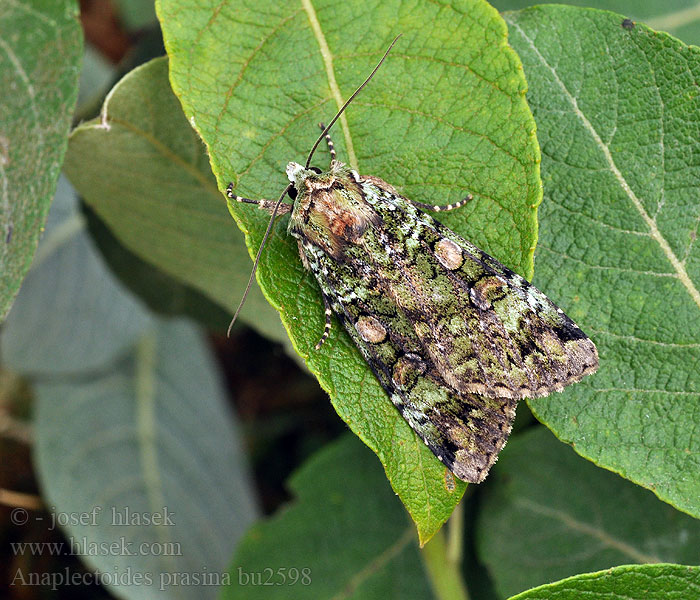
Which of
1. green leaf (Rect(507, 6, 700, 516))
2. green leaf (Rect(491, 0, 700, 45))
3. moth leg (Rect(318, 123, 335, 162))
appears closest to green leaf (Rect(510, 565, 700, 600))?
green leaf (Rect(507, 6, 700, 516))

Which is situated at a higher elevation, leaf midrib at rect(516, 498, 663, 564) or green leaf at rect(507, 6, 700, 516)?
green leaf at rect(507, 6, 700, 516)

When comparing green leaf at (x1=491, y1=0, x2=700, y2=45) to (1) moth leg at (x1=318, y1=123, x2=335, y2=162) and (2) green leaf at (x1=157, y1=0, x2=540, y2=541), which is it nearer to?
(2) green leaf at (x1=157, y1=0, x2=540, y2=541)

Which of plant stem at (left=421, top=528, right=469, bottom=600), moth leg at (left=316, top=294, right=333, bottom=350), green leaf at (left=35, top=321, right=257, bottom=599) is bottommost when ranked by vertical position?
green leaf at (left=35, top=321, right=257, bottom=599)

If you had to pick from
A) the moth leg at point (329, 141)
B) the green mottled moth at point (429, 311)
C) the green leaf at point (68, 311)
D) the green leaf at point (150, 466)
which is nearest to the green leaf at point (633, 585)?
the green mottled moth at point (429, 311)

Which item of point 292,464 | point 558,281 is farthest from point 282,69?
point 292,464

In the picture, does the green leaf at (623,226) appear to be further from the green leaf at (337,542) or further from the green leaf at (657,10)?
the green leaf at (337,542)

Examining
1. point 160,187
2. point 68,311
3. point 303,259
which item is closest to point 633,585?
point 303,259

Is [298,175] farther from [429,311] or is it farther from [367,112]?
[429,311]
